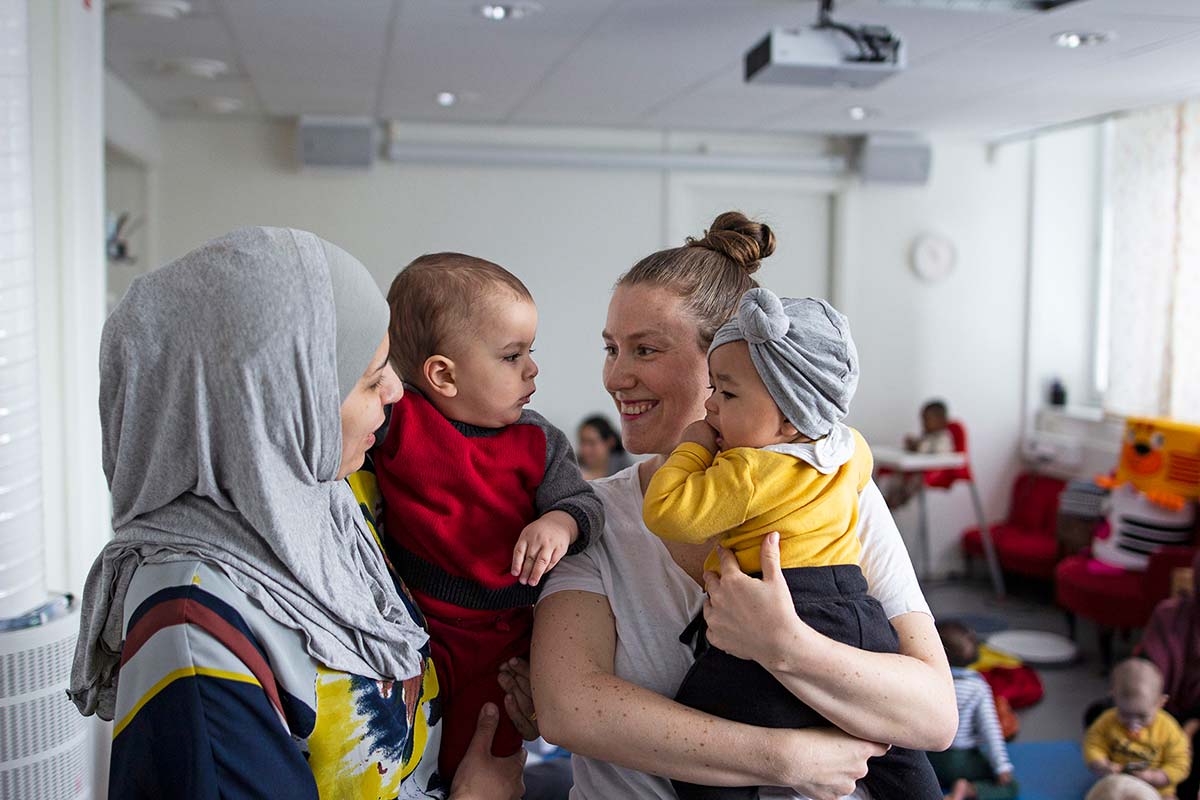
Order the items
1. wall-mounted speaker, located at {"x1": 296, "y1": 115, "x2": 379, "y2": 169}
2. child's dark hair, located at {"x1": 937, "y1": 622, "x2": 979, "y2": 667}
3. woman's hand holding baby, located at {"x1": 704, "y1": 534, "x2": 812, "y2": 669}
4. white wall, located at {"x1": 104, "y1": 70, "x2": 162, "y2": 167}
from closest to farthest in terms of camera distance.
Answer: woman's hand holding baby, located at {"x1": 704, "y1": 534, "x2": 812, "y2": 669}, child's dark hair, located at {"x1": 937, "y1": 622, "x2": 979, "y2": 667}, white wall, located at {"x1": 104, "y1": 70, "x2": 162, "y2": 167}, wall-mounted speaker, located at {"x1": 296, "y1": 115, "x2": 379, "y2": 169}

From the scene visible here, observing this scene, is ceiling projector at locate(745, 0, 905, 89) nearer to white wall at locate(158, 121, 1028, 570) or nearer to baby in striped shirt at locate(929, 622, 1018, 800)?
baby in striped shirt at locate(929, 622, 1018, 800)

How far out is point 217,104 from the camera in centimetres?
636

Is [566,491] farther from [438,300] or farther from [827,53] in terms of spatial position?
[827,53]

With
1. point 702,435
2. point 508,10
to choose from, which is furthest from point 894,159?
point 702,435

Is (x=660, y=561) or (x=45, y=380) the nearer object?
(x=660, y=561)

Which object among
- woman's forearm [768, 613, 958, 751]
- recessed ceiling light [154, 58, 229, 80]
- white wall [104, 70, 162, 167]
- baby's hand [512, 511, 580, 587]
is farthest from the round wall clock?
baby's hand [512, 511, 580, 587]

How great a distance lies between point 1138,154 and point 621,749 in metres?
6.90

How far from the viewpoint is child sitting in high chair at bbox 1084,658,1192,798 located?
3939 millimetres

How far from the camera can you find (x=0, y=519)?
2254 mm

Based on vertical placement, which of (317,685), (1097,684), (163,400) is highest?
→ (163,400)

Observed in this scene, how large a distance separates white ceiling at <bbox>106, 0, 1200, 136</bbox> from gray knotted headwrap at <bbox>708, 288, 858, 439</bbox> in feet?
9.97

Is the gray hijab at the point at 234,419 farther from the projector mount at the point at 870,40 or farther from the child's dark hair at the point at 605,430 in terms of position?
the child's dark hair at the point at 605,430

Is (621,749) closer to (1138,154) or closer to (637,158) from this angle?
(637,158)

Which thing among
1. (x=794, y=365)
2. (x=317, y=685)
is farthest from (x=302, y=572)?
(x=794, y=365)
